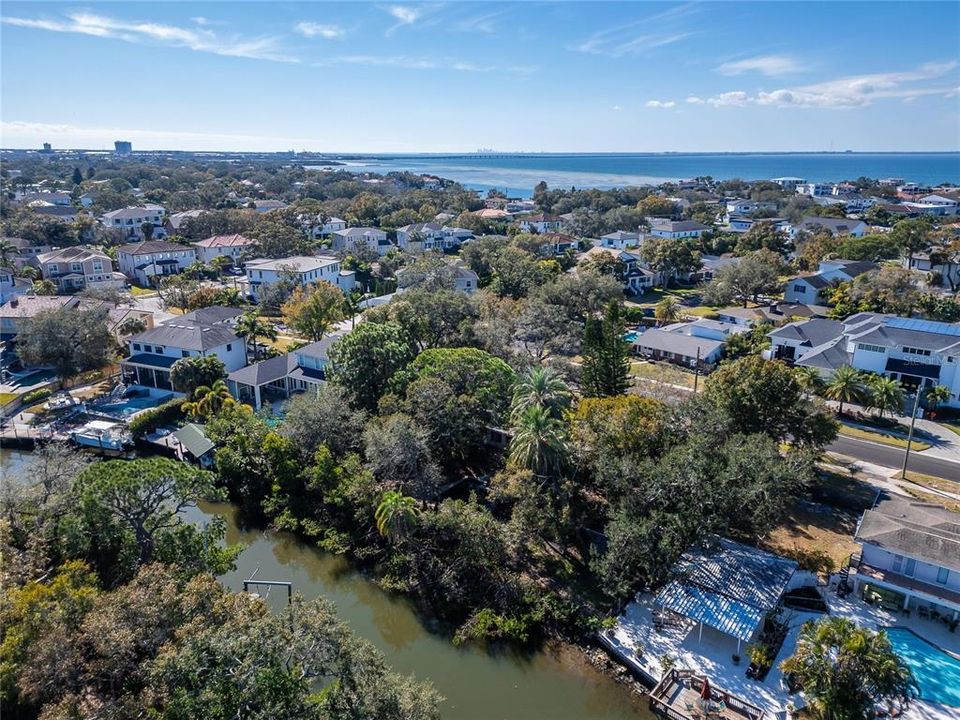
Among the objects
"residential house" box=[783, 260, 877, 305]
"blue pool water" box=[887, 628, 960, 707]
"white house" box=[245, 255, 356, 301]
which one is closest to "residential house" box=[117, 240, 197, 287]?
"white house" box=[245, 255, 356, 301]

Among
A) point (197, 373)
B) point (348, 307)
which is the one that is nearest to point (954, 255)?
point (348, 307)

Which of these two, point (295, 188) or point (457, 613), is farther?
point (295, 188)

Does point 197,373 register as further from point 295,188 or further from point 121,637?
point 295,188

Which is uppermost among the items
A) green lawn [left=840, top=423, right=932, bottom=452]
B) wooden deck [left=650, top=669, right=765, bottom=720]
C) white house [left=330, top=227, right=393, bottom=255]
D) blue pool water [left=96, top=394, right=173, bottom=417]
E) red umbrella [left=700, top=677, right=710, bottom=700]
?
white house [left=330, top=227, right=393, bottom=255]

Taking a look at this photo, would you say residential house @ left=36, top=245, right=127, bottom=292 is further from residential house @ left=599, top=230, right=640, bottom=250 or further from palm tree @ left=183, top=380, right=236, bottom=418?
residential house @ left=599, top=230, right=640, bottom=250

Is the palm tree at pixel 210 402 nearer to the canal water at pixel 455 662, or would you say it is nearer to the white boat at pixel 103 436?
the white boat at pixel 103 436

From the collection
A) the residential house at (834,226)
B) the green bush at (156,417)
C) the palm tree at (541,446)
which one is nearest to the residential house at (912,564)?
the palm tree at (541,446)
